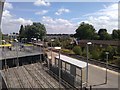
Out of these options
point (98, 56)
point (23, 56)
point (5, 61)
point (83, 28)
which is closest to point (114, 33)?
point (83, 28)

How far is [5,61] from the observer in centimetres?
1880

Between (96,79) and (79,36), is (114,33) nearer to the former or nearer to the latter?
(79,36)

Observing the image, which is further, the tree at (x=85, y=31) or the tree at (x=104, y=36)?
the tree at (x=85, y=31)

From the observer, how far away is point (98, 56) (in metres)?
22.9

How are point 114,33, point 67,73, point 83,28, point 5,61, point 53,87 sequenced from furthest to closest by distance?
point 83,28, point 114,33, point 5,61, point 67,73, point 53,87

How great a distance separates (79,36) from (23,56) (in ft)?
90.0

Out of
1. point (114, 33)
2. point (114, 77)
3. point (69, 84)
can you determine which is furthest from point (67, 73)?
point (114, 33)

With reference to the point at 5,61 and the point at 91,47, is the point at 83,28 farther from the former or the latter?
the point at 5,61

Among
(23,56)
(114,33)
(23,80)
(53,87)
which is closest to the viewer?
(53,87)

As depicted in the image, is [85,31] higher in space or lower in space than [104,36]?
higher

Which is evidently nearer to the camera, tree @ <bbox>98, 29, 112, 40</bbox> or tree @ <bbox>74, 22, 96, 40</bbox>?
tree @ <bbox>98, 29, 112, 40</bbox>

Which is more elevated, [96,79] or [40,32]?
[40,32]

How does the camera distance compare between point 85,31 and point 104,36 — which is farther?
point 85,31

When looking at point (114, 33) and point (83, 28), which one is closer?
point (114, 33)
